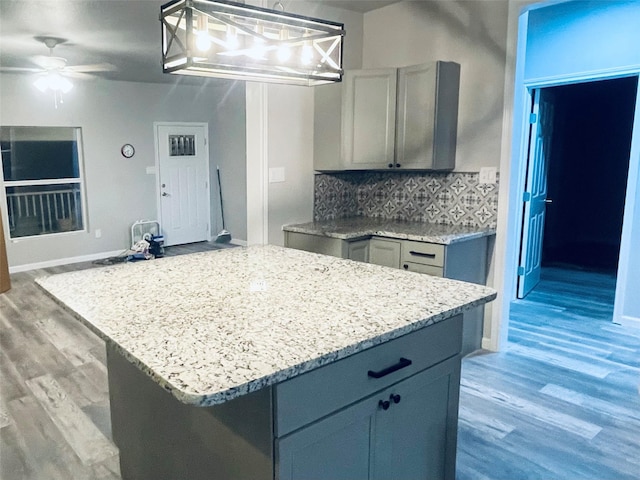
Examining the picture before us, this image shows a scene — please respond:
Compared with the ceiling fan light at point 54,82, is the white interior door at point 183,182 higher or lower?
lower

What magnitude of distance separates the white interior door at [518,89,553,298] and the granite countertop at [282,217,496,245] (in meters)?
1.52

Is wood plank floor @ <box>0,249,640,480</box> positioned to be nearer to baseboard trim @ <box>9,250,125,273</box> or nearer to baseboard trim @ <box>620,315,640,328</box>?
baseboard trim @ <box>620,315,640,328</box>

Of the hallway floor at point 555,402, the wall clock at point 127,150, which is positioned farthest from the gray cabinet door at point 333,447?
the wall clock at point 127,150

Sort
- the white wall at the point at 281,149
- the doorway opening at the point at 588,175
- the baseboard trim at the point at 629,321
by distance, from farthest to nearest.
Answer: the doorway opening at the point at 588,175 → the baseboard trim at the point at 629,321 → the white wall at the point at 281,149

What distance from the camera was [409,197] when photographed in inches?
156

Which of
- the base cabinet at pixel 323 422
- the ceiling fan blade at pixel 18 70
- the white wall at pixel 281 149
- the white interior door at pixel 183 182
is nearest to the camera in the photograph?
the base cabinet at pixel 323 422

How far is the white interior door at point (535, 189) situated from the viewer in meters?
4.69

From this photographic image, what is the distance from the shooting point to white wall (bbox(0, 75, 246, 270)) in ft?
21.0

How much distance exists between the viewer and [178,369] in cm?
113

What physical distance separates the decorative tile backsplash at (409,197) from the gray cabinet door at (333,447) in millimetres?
2389

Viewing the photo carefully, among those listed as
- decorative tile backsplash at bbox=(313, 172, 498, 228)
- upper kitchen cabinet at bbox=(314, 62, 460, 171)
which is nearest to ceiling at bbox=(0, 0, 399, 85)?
upper kitchen cabinet at bbox=(314, 62, 460, 171)

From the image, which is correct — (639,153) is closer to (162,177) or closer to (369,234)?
(369,234)

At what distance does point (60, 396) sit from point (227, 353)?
232 cm

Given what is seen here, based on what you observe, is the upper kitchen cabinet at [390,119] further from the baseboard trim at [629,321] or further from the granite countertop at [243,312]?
the baseboard trim at [629,321]
